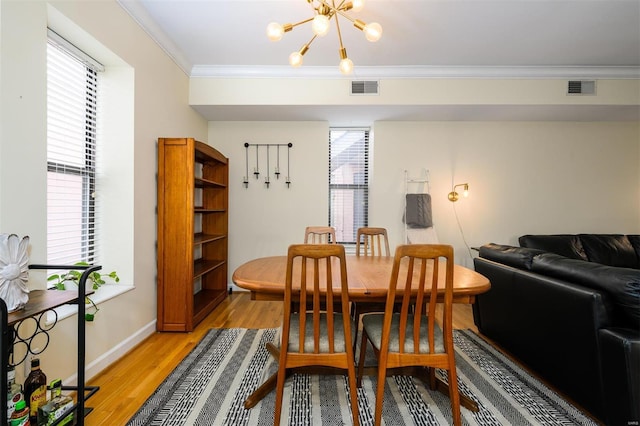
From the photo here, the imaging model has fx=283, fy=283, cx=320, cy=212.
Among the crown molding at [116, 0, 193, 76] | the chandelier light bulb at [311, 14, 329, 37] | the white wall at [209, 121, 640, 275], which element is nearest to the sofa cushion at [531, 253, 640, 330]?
the chandelier light bulb at [311, 14, 329, 37]

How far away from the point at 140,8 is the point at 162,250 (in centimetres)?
201

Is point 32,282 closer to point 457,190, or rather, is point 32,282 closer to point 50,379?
point 50,379

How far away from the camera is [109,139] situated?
2266mm

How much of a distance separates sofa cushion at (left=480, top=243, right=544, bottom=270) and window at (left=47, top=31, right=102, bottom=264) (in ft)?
10.7

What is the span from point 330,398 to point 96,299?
1.70 m

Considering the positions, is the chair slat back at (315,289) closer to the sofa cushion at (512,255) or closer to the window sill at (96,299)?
the window sill at (96,299)

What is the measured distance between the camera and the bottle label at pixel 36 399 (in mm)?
1283

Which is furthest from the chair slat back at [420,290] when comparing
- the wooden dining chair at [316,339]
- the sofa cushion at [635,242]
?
the sofa cushion at [635,242]

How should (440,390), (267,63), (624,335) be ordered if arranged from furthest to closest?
(267,63), (440,390), (624,335)

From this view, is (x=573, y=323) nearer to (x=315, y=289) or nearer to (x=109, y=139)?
(x=315, y=289)

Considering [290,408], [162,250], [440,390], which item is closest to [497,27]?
[440,390]

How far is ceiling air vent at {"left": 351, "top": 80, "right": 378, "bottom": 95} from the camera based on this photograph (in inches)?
128

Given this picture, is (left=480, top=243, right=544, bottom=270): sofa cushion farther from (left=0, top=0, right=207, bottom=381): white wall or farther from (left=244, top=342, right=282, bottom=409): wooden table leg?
(left=0, top=0, right=207, bottom=381): white wall

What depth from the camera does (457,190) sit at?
152 inches
